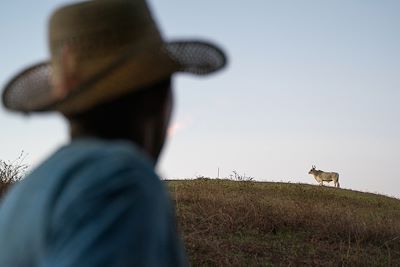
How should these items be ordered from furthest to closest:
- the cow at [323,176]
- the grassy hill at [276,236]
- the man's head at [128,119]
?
the cow at [323,176] → the grassy hill at [276,236] → the man's head at [128,119]

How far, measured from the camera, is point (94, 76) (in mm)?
1168

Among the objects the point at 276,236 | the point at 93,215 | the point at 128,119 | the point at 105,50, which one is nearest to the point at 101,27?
the point at 105,50

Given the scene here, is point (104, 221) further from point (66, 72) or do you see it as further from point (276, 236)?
point (276, 236)

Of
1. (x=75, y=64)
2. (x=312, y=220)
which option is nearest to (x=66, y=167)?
(x=75, y=64)

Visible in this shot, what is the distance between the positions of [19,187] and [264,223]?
8958 mm

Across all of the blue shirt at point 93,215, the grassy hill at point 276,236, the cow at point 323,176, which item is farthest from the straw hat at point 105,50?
the cow at point 323,176

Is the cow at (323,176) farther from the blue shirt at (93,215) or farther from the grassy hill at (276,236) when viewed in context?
the blue shirt at (93,215)

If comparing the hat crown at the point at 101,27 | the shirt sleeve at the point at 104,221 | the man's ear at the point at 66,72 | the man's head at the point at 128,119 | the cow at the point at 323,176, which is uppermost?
the cow at the point at 323,176

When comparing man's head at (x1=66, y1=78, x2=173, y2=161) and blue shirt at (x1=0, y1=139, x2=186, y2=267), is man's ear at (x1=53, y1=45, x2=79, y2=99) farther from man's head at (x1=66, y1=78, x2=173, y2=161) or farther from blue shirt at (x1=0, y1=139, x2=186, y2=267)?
blue shirt at (x1=0, y1=139, x2=186, y2=267)

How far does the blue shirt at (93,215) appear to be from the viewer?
0.89 meters

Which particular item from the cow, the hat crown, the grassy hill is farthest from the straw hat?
the cow

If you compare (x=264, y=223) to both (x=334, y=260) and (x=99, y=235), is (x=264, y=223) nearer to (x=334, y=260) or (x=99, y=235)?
(x=334, y=260)

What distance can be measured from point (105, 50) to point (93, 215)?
42 cm

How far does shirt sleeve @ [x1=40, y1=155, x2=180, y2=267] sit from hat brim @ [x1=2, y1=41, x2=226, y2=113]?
0.89 ft
